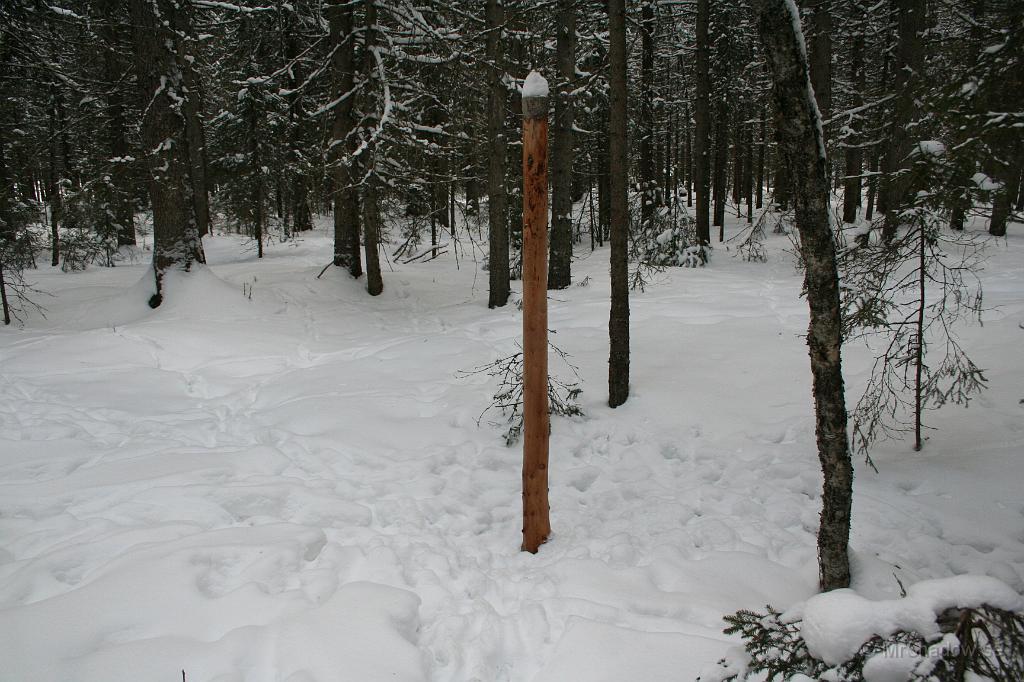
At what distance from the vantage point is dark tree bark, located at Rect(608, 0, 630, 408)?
614 cm

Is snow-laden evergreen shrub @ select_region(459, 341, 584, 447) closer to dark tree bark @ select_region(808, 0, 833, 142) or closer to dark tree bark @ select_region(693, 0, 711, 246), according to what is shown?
dark tree bark @ select_region(808, 0, 833, 142)

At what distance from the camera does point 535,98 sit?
4.09 metres

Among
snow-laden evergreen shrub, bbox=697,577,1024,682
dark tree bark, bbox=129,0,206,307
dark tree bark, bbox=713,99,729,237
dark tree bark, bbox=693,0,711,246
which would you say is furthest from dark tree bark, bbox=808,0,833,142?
snow-laden evergreen shrub, bbox=697,577,1024,682

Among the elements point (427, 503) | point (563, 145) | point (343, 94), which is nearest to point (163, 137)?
point (343, 94)

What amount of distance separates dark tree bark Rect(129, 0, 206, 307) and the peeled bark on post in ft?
35.0

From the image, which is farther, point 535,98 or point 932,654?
point 535,98

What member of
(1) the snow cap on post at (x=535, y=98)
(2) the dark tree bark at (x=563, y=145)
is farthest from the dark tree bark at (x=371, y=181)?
(1) the snow cap on post at (x=535, y=98)

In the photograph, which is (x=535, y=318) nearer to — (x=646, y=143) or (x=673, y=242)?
(x=673, y=242)

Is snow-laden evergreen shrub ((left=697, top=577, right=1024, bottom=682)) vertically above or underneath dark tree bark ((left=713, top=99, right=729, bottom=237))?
underneath

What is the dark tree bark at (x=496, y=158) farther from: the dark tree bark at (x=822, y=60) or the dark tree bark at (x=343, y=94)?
the dark tree bark at (x=822, y=60)

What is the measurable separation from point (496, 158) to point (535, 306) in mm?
8138

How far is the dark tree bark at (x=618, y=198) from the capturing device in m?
6.14

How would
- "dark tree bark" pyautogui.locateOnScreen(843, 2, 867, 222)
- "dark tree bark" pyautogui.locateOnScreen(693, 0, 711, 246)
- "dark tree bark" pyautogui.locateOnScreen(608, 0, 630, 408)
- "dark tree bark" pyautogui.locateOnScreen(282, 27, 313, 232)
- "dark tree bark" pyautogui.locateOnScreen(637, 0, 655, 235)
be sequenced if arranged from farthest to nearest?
"dark tree bark" pyautogui.locateOnScreen(843, 2, 867, 222) < "dark tree bark" pyautogui.locateOnScreen(637, 0, 655, 235) < "dark tree bark" pyautogui.locateOnScreen(282, 27, 313, 232) < "dark tree bark" pyautogui.locateOnScreen(693, 0, 711, 246) < "dark tree bark" pyautogui.locateOnScreen(608, 0, 630, 408)

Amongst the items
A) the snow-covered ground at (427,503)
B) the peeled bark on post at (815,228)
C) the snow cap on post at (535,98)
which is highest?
the snow cap on post at (535,98)
